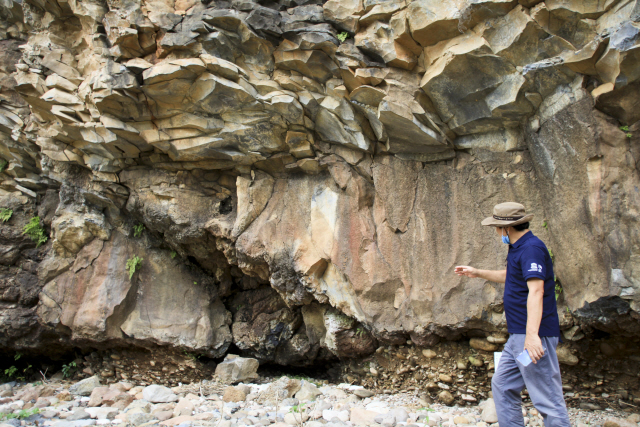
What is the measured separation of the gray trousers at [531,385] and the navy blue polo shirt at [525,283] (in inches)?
3.5

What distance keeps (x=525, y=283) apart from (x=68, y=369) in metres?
8.98

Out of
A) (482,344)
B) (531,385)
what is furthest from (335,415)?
(531,385)

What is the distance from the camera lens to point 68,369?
27.1 ft

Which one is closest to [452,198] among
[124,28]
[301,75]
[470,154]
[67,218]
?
[470,154]

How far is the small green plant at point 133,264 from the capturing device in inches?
297

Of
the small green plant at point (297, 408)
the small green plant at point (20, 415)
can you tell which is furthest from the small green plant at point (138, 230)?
the small green plant at point (297, 408)

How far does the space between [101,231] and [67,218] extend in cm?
64

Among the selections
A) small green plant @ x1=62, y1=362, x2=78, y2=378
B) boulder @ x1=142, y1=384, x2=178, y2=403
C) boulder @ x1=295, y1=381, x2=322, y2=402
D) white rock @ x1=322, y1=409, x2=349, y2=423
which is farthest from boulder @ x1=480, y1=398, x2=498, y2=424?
small green plant @ x1=62, y1=362, x2=78, y2=378

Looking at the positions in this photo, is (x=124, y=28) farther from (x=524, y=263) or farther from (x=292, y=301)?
(x=524, y=263)

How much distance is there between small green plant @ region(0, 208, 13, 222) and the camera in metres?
7.94

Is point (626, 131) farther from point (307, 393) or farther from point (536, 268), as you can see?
point (307, 393)

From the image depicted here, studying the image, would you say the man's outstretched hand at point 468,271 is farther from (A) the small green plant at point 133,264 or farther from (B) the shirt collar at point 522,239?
(A) the small green plant at point 133,264

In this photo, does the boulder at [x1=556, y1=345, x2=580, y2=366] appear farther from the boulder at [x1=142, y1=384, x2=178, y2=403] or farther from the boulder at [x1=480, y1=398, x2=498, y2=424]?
the boulder at [x1=142, y1=384, x2=178, y2=403]

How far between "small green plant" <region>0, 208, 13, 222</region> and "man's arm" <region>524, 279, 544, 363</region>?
922 centimetres
